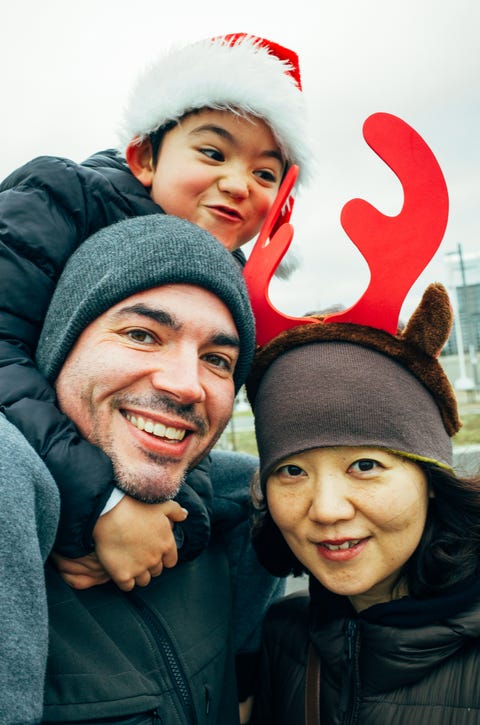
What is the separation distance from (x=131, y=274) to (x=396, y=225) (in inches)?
32.8

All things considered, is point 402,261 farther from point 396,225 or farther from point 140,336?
point 140,336

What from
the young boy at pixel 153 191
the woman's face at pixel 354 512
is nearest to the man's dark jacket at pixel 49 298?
the young boy at pixel 153 191

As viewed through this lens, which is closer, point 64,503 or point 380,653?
point 64,503

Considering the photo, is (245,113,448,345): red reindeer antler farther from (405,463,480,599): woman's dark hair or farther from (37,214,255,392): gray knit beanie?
(405,463,480,599): woman's dark hair

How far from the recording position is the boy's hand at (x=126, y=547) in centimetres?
159

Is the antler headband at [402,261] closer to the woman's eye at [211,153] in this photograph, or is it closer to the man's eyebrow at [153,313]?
the man's eyebrow at [153,313]

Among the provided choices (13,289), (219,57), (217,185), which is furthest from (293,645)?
(219,57)

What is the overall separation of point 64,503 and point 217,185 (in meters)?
1.25

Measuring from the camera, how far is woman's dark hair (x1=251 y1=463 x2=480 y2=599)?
1.83m

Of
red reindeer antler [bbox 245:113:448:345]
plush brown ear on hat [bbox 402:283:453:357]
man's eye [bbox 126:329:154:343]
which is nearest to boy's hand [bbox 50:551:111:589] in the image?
man's eye [bbox 126:329:154:343]

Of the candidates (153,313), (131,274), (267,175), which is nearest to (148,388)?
(153,313)

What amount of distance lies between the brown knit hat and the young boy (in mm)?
412

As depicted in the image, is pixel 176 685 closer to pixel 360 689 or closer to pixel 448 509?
pixel 360 689

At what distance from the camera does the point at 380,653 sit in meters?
1.79
